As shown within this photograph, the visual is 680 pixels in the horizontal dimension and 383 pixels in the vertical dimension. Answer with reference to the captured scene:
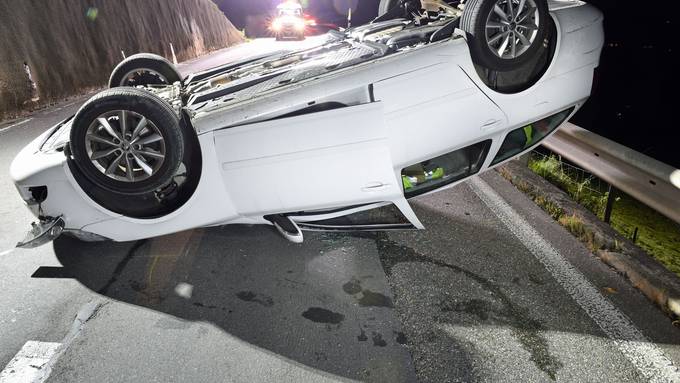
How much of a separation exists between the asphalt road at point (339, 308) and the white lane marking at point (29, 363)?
0.09ft

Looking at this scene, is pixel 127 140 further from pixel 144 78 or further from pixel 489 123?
pixel 489 123

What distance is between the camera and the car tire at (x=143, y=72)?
422cm

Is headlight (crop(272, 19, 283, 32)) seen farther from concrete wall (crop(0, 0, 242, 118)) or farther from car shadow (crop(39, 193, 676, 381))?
car shadow (crop(39, 193, 676, 381))

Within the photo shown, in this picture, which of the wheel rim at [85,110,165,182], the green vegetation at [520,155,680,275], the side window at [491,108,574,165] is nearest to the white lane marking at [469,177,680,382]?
the green vegetation at [520,155,680,275]

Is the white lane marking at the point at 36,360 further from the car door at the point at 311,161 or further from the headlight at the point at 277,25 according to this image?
the headlight at the point at 277,25

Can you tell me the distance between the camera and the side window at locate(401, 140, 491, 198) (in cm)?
289

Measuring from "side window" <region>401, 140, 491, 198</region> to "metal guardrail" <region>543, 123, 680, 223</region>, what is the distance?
3.19 ft

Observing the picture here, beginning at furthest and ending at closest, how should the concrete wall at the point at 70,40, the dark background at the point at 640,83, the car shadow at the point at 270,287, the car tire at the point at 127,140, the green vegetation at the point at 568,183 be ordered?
the concrete wall at the point at 70,40 < the dark background at the point at 640,83 < the green vegetation at the point at 568,183 < the car tire at the point at 127,140 < the car shadow at the point at 270,287

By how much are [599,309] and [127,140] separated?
10.4 ft

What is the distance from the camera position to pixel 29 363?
79.2 inches

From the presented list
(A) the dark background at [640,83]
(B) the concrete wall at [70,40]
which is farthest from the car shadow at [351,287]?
(B) the concrete wall at [70,40]

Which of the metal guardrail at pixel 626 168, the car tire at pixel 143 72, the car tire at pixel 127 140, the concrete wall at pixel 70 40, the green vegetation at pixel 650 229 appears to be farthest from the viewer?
the concrete wall at pixel 70 40

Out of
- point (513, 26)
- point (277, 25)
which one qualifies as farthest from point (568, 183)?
point (277, 25)

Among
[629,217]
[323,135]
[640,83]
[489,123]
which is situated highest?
[323,135]
